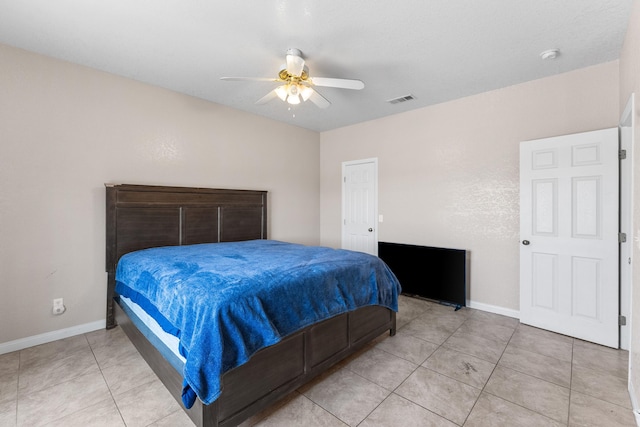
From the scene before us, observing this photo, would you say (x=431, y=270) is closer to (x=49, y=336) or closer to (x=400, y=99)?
(x=400, y=99)

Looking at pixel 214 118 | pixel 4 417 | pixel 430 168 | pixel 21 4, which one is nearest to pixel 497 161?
pixel 430 168

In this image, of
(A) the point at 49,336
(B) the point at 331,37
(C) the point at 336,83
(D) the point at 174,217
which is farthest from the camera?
(D) the point at 174,217

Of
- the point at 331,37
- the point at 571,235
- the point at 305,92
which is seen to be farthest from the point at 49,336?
the point at 571,235

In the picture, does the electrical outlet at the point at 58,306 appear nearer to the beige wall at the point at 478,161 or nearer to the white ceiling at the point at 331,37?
the white ceiling at the point at 331,37

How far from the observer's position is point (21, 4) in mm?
2139

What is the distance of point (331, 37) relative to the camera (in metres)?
2.49

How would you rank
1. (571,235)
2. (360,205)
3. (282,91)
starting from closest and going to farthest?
(282,91), (571,235), (360,205)

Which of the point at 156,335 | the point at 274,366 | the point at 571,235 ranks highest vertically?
the point at 571,235

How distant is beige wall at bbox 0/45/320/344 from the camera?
2.69 metres

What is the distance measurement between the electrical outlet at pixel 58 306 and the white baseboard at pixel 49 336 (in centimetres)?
19

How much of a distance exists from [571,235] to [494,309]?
124cm

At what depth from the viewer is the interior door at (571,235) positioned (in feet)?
9.08

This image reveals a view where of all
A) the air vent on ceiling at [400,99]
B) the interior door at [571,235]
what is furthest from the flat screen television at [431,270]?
the air vent on ceiling at [400,99]

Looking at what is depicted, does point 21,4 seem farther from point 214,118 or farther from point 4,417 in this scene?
point 4,417
